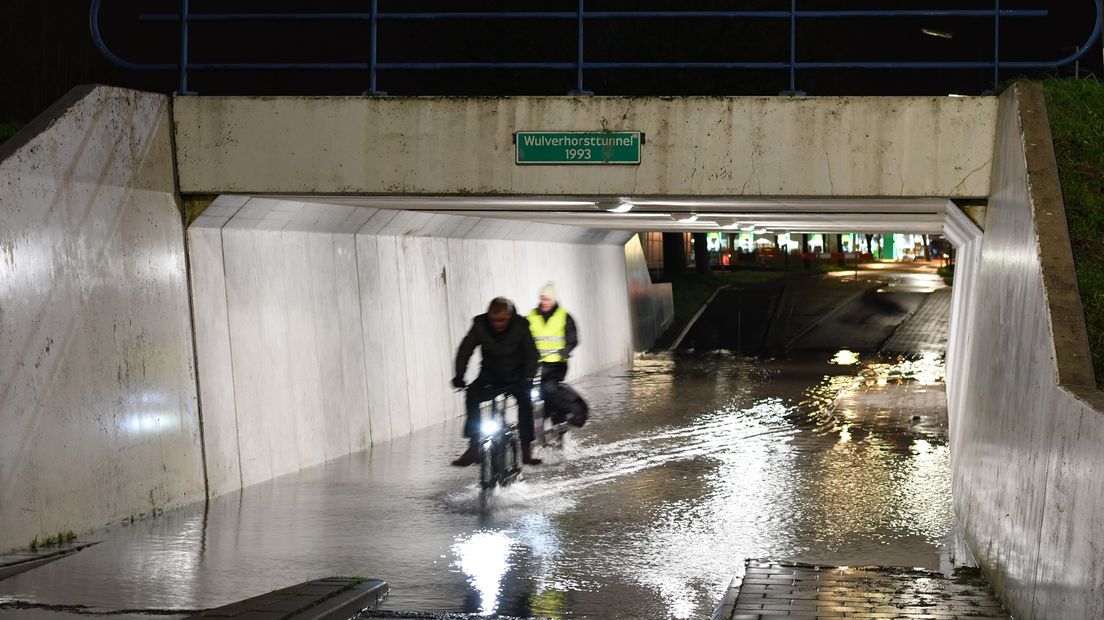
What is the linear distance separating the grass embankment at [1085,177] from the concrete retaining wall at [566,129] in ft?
3.32

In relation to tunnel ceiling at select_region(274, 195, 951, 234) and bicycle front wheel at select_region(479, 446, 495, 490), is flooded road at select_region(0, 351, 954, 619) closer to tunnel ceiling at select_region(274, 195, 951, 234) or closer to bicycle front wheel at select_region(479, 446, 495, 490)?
bicycle front wheel at select_region(479, 446, 495, 490)

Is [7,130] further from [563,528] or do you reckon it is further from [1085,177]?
[1085,177]

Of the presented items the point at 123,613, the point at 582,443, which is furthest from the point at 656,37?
the point at 123,613

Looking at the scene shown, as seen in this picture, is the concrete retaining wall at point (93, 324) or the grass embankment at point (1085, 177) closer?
the grass embankment at point (1085, 177)

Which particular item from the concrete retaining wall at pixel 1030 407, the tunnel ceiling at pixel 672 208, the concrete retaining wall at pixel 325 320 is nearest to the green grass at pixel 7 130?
the concrete retaining wall at pixel 325 320

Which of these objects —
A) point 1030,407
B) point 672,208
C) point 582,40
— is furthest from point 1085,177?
point 672,208

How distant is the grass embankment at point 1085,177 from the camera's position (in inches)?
329

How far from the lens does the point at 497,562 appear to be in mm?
9000

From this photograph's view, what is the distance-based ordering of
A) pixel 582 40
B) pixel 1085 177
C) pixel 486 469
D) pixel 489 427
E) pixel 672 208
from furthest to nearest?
1. pixel 672 208
2. pixel 582 40
3. pixel 489 427
4. pixel 486 469
5. pixel 1085 177

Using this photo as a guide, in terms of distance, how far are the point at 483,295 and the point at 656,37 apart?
1279 centimetres

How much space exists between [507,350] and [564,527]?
2076 millimetres

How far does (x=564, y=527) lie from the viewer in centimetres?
1028

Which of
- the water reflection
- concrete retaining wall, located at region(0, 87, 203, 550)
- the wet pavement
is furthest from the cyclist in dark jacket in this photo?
concrete retaining wall, located at region(0, 87, 203, 550)

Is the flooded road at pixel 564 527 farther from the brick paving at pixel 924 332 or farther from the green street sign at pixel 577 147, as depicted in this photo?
the brick paving at pixel 924 332
